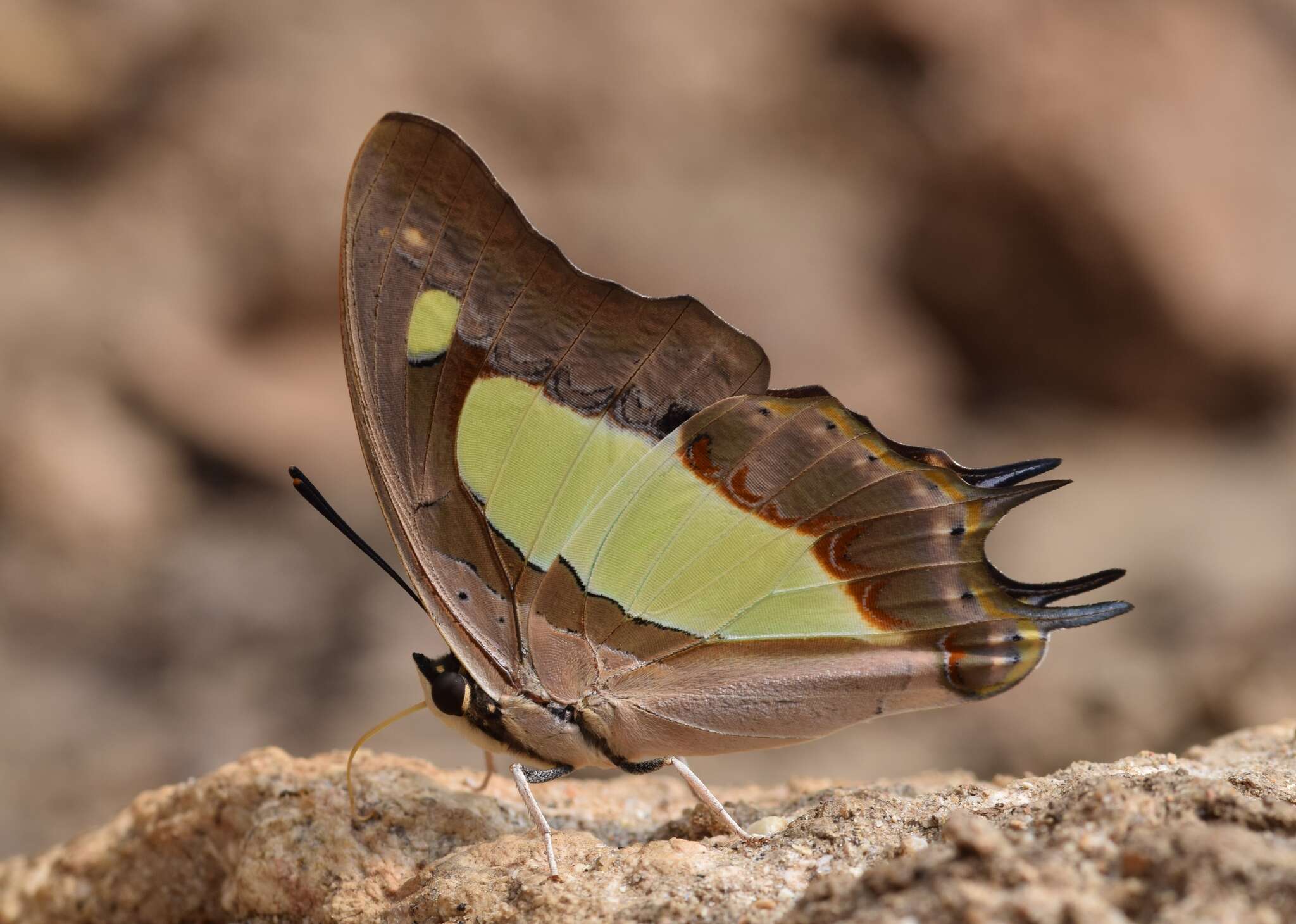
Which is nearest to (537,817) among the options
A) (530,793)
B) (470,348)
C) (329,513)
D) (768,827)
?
(530,793)

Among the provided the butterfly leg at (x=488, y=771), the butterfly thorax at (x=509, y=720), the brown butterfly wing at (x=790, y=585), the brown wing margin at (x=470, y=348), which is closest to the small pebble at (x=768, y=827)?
the brown butterfly wing at (x=790, y=585)

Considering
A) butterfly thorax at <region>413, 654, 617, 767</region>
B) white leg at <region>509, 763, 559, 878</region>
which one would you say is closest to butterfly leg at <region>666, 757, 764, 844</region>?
butterfly thorax at <region>413, 654, 617, 767</region>

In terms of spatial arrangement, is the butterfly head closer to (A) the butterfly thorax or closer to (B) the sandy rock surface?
(A) the butterfly thorax

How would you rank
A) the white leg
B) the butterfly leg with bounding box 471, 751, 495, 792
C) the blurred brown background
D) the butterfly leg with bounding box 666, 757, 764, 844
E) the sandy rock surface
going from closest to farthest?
the sandy rock surface
the white leg
the butterfly leg with bounding box 666, 757, 764, 844
the butterfly leg with bounding box 471, 751, 495, 792
the blurred brown background

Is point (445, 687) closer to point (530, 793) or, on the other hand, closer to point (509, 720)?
point (509, 720)

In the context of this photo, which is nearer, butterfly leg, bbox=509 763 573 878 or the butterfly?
butterfly leg, bbox=509 763 573 878

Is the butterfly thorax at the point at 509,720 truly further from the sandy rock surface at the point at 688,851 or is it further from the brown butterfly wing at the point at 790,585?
the sandy rock surface at the point at 688,851
